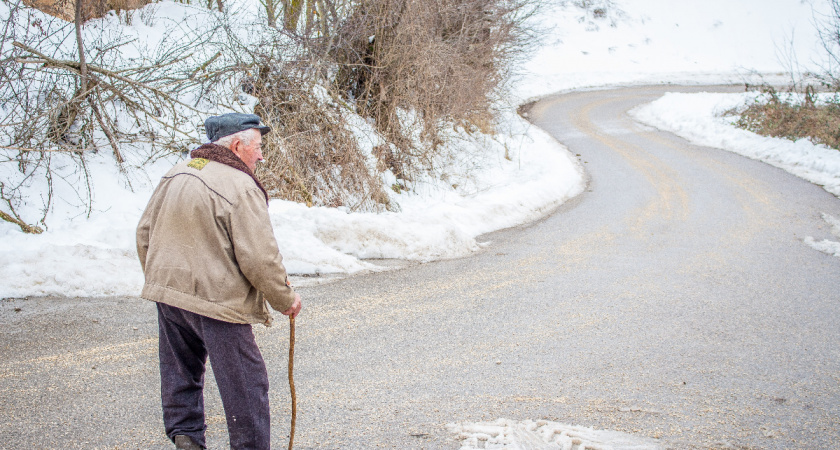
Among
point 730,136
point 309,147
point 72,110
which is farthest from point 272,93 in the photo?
point 730,136

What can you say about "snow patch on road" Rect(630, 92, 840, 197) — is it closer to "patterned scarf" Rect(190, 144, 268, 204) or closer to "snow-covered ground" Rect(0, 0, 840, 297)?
"snow-covered ground" Rect(0, 0, 840, 297)

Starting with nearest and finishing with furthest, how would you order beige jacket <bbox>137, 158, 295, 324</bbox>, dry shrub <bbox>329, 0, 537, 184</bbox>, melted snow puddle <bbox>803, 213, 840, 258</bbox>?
1. beige jacket <bbox>137, 158, 295, 324</bbox>
2. melted snow puddle <bbox>803, 213, 840, 258</bbox>
3. dry shrub <bbox>329, 0, 537, 184</bbox>

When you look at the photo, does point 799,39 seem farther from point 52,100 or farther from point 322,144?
point 52,100

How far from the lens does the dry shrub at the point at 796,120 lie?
14.4 meters

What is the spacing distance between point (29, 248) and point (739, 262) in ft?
25.8

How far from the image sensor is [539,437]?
3195mm

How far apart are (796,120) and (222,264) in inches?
718

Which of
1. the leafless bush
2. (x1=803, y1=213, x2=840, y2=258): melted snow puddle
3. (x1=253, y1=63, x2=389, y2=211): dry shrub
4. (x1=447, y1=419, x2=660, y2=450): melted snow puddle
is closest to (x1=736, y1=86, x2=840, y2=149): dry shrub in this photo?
(x1=803, y1=213, x2=840, y2=258): melted snow puddle

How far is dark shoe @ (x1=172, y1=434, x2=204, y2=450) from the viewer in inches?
110

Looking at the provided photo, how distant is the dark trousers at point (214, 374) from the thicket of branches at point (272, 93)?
4586 mm

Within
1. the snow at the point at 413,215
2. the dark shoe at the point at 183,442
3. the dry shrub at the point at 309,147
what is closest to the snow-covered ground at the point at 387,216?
the snow at the point at 413,215

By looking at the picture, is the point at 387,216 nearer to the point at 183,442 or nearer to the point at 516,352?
the point at 516,352

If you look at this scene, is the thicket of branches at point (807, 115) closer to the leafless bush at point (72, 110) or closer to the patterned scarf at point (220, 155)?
the leafless bush at point (72, 110)

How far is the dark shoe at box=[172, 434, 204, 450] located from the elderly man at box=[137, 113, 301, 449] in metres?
0.33
